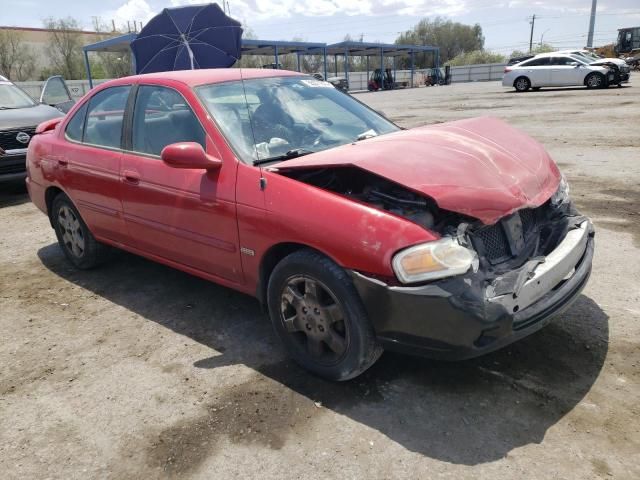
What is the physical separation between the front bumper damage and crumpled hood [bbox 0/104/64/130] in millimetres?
7597

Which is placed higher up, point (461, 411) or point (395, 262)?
point (395, 262)

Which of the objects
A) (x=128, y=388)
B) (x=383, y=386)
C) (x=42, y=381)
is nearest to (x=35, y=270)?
(x=42, y=381)

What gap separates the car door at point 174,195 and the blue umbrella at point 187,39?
174 inches

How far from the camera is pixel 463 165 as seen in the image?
8.96 feet

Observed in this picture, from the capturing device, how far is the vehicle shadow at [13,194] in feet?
26.5

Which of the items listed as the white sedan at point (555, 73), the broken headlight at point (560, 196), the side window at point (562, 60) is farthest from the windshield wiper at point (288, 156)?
the side window at point (562, 60)

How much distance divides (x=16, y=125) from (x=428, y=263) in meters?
7.89

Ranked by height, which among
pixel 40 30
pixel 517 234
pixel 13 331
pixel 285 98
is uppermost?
pixel 40 30

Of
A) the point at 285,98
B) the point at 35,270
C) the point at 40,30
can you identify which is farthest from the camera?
the point at 40,30

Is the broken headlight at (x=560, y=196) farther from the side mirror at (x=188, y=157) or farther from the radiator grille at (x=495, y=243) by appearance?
the side mirror at (x=188, y=157)

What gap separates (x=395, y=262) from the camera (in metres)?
2.42

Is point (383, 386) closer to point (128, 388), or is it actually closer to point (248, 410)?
point (248, 410)

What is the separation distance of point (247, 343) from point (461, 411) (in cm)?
144

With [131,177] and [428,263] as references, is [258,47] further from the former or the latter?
[428,263]
